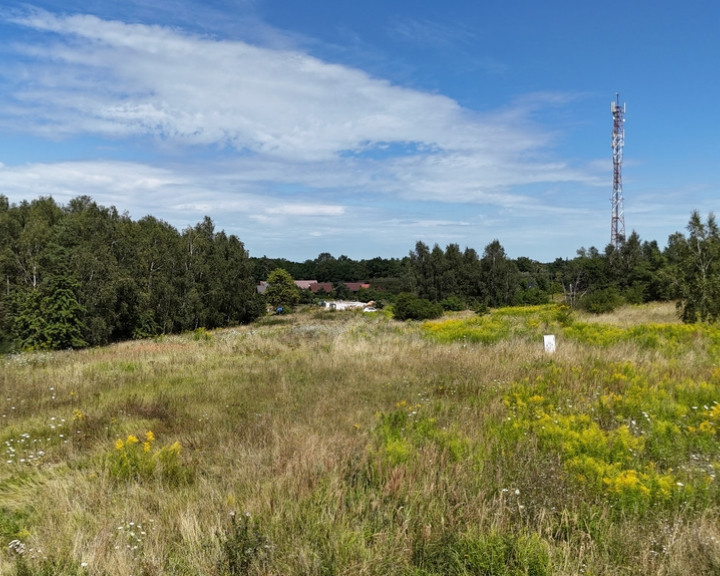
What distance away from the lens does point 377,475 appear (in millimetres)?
3611

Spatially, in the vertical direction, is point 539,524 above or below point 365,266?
below

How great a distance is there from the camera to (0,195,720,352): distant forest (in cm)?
2823

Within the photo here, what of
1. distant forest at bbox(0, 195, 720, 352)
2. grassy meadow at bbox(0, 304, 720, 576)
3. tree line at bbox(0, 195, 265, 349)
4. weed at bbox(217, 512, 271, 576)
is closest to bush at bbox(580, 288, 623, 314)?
distant forest at bbox(0, 195, 720, 352)

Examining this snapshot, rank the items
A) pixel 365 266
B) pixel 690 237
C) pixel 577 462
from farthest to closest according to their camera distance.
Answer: pixel 365 266 → pixel 690 237 → pixel 577 462

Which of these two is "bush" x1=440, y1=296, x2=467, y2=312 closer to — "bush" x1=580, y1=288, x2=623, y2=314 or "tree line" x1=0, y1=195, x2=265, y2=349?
"bush" x1=580, y1=288, x2=623, y2=314

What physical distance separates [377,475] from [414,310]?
28099mm

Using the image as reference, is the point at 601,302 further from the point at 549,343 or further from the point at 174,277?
the point at 174,277

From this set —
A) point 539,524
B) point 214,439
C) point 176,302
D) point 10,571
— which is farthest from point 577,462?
point 176,302

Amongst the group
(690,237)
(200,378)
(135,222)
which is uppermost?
(135,222)

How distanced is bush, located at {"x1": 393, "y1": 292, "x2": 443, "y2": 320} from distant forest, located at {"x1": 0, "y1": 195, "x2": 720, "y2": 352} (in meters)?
2.01

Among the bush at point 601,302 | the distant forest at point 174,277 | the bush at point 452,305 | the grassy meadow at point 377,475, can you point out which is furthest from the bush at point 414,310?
the grassy meadow at point 377,475

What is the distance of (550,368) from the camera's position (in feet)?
24.9

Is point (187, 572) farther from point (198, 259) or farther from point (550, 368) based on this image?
point (198, 259)

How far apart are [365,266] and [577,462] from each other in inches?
5855
